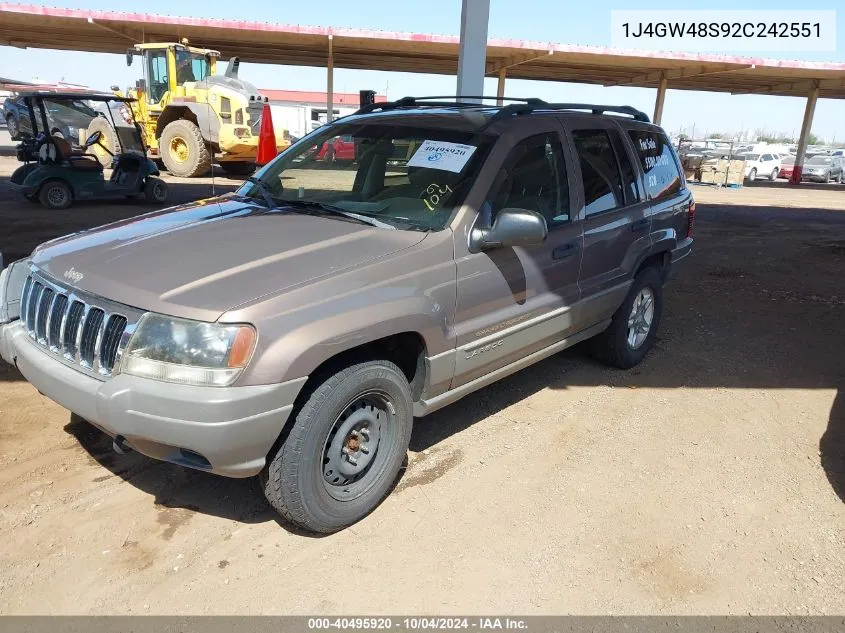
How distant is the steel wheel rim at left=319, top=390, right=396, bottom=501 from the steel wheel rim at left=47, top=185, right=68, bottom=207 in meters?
10.8

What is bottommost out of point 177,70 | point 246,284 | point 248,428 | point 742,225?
point 742,225

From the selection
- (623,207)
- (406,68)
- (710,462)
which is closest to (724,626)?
(710,462)

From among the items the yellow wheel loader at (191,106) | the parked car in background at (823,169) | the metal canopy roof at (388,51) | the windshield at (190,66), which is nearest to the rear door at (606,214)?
the yellow wheel loader at (191,106)

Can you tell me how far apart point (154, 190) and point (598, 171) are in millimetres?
10263

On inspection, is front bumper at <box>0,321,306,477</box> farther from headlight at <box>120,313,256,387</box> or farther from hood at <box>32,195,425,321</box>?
hood at <box>32,195,425,321</box>

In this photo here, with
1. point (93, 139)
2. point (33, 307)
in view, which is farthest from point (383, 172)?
point (93, 139)

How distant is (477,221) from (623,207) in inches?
65.9

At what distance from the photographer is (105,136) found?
42.4 ft

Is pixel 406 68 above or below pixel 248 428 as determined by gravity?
above

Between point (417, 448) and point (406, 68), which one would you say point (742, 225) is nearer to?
point (417, 448)

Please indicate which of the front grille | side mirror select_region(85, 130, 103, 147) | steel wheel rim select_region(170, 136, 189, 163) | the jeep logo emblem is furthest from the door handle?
steel wheel rim select_region(170, 136, 189, 163)

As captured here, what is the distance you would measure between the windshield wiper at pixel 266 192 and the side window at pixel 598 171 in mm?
1925

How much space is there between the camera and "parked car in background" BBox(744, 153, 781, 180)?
98.4ft

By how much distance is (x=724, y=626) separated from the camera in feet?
8.47
